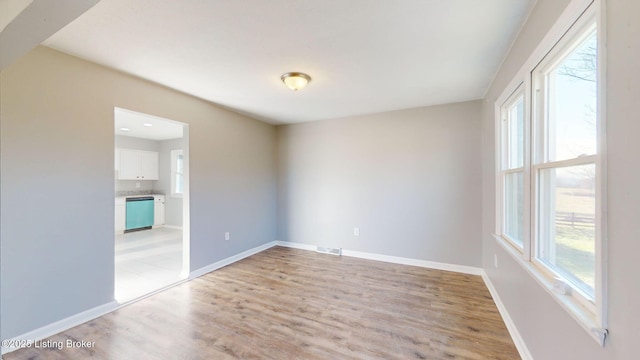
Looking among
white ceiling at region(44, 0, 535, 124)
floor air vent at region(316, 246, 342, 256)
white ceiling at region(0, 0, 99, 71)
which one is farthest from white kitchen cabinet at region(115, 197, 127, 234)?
white ceiling at region(0, 0, 99, 71)

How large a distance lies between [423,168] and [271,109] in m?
2.47

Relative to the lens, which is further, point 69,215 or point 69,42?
point 69,215

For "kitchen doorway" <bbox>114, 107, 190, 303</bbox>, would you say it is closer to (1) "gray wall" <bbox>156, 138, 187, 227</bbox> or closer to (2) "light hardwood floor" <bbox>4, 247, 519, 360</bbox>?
(1) "gray wall" <bbox>156, 138, 187, 227</bbox>

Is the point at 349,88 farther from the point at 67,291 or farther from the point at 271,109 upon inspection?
the point at 67,291

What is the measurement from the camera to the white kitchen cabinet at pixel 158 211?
6.43 meters

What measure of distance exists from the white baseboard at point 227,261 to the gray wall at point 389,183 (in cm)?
47

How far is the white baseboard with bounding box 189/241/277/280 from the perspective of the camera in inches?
130

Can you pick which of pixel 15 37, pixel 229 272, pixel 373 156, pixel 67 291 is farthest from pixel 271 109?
pixel 67 291

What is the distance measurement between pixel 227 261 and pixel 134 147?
14.9 ft

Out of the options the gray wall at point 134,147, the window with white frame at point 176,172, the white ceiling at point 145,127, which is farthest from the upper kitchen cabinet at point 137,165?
the window with white frame at point 176,172

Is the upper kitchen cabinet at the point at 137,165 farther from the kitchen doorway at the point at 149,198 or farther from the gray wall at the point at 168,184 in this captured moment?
the gray wall at the point at 168,184

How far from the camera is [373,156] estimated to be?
4.03 meters

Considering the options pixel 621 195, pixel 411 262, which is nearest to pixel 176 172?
pixel 411 262

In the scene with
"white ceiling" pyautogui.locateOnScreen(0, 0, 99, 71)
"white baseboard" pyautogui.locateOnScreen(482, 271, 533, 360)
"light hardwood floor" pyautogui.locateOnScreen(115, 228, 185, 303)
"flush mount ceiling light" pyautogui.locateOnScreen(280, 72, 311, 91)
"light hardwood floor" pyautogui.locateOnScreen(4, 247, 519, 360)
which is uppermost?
"flush mount ceiling light" pyautogui.locateOnScreen(280, 72, 311, 91)
